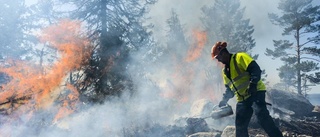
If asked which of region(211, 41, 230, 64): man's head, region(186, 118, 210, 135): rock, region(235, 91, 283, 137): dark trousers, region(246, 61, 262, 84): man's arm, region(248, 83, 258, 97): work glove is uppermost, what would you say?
region(211, 41, 230, 64): man's head

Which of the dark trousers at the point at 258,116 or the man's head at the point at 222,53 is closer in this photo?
the dark trousers at the point at 258,116

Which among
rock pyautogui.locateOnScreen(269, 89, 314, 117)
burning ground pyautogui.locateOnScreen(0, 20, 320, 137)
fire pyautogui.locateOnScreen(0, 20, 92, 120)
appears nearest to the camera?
burning ground pyautogui.locateOnScreen(0, 20, 320, 137)

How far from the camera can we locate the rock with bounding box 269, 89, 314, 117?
15.2 metres

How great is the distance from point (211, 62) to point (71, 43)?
66.0 feet

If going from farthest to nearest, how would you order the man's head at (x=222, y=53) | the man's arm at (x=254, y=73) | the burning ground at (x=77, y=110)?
the burning ground at (x=77, y=110)
the man's head at (x=222, y=53)
the man's arm at (x=254, y=73)

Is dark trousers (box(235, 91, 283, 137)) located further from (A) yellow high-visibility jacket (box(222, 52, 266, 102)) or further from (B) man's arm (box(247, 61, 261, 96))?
(B) man's arm (box(247, 61, 261, 96))

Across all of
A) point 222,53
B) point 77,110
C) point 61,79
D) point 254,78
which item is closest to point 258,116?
point 254,78

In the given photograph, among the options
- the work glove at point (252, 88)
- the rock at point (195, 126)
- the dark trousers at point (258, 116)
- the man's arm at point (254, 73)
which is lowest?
Answer: the rock at point (195, 126)

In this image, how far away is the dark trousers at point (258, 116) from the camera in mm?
4384

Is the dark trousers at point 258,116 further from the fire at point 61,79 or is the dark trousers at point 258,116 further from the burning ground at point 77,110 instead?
the fire at point 61,79

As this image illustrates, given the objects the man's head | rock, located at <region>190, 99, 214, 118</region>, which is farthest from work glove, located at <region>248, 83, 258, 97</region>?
rock, located at <region>190, 99, 214, 118</region>

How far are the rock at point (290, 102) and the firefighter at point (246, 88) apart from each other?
1185 centimetres

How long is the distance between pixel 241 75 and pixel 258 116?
807 millimetres

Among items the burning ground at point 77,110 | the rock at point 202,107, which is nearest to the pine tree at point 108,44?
the burning ground at point 77,110
